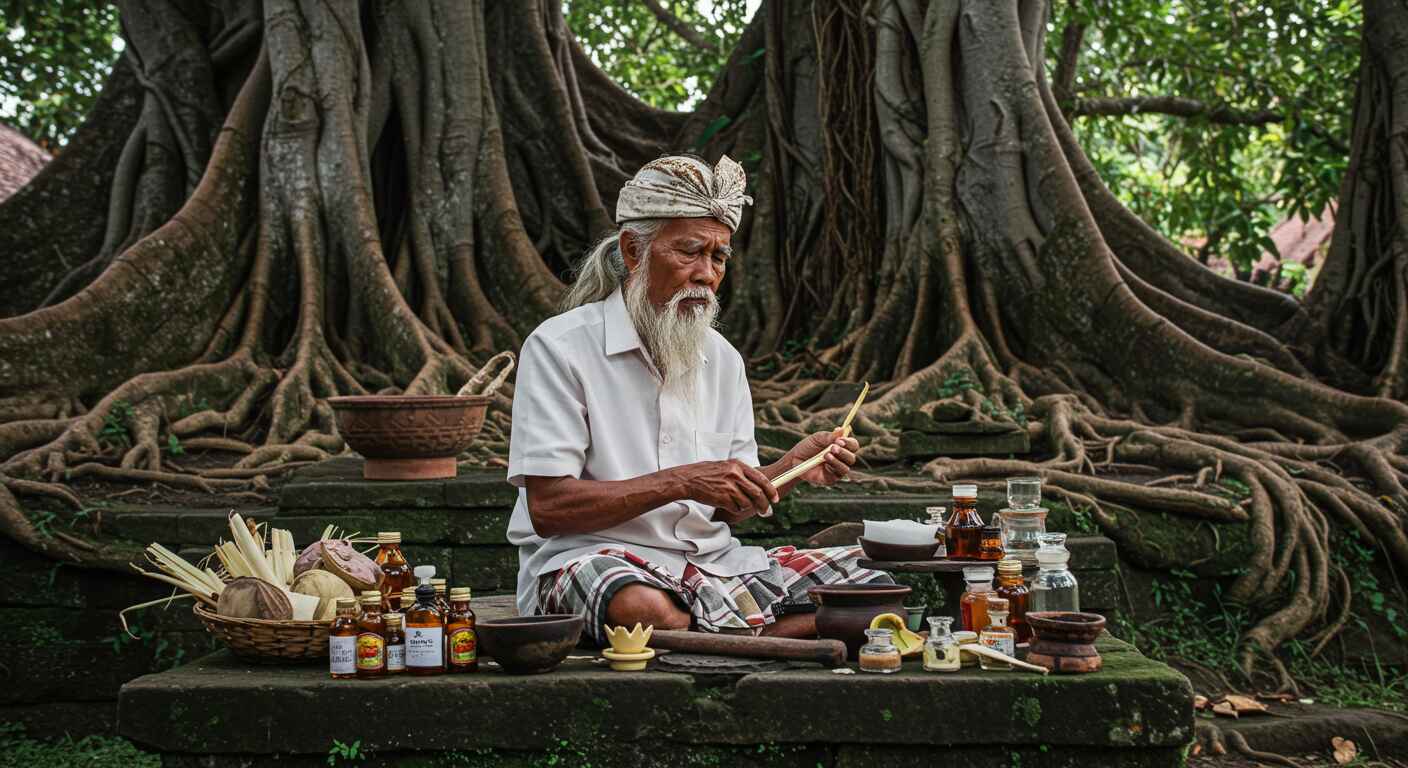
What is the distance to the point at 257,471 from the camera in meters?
5.45

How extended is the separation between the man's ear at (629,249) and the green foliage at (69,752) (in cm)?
227

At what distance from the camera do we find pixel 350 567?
325cm

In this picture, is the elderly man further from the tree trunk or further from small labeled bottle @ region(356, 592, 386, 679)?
the tree trunk

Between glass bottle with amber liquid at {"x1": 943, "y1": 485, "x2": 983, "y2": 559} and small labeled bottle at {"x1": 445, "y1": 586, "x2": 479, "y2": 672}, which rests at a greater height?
glass bottle with amber liquid at {"x1": 943, "y1": 485, "x2": 983, "y2": 559}

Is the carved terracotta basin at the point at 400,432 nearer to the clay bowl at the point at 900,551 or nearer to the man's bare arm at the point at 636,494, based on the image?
the man's bare arm at the point at 636,494

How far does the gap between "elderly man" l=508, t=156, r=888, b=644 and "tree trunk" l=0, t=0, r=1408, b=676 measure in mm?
2087

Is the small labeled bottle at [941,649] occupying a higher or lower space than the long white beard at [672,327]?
lower

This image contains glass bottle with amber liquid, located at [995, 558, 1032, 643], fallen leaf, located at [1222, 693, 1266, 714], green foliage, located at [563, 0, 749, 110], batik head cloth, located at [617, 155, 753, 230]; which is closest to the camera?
glass bottle with amber liquid, located at [995, 558, 1032, 643]

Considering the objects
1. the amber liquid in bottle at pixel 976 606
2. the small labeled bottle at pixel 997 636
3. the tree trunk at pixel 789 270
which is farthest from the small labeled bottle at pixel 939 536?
the tree trunk at pixel 789 270

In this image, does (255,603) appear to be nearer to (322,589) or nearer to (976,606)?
→ (322,589)

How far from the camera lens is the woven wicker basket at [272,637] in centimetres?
298

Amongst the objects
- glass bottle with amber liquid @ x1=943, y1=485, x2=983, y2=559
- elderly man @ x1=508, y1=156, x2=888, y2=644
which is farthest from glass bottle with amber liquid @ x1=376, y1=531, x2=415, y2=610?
glass bottle with amber liquid @ x1=943, y1=485, x2=983, y2=559

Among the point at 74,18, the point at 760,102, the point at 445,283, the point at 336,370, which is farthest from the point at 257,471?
the point at 74,18

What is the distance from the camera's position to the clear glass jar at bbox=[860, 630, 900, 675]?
9.37ft
